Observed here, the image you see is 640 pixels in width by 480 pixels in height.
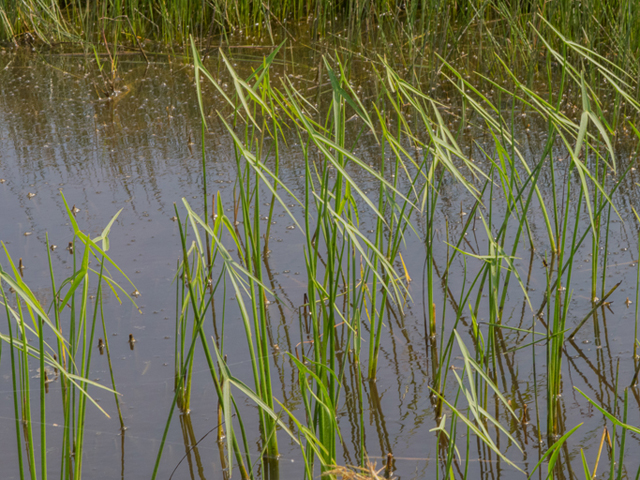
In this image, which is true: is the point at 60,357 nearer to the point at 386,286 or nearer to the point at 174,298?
the point at 386,286

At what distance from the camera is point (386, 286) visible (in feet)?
3.76

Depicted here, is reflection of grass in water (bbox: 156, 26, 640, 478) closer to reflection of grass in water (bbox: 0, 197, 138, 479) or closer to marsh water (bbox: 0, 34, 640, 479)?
marsh water (bbox: 0, 34, 640, 479)

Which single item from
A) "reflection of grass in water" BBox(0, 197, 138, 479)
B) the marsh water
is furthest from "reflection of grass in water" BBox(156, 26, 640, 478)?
"reflection of grass in water" BBox(0, 197, 138, 479)

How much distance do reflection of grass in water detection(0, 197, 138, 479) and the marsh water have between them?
0.17ft

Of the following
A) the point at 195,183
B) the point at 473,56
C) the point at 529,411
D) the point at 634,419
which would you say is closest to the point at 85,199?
the point at 195,183

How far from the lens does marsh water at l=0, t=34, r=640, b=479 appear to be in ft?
4.72

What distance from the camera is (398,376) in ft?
5.40

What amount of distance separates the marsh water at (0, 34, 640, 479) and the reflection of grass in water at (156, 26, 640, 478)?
0.09 ft

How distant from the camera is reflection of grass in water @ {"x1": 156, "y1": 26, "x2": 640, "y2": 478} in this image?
1040 millimetres

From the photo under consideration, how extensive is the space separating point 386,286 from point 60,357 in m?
0.58

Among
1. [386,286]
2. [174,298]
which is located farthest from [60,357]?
[174,298]

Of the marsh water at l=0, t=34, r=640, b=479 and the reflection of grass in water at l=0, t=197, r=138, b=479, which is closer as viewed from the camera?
the reflection of grass in water at l=0, t=197, r=138, b=479

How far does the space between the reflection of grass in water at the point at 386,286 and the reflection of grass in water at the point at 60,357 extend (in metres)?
0.17

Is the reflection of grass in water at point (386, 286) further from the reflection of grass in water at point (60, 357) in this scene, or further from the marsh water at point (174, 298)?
the reflection of grass in water at point (60, 357)
